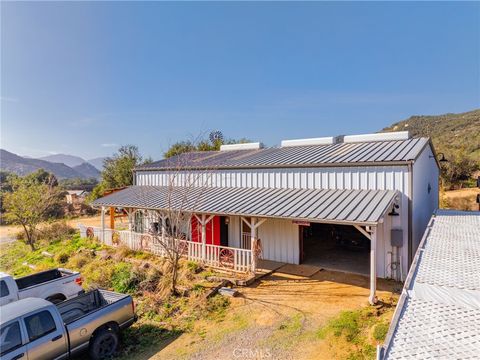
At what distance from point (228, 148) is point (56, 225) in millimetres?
15356

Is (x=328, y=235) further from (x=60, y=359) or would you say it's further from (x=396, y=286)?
(x=60, y=359)

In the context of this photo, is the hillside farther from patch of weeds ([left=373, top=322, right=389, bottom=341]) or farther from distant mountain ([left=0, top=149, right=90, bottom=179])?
distant mountain ([left=0, top=149, right=90, bottom=179])

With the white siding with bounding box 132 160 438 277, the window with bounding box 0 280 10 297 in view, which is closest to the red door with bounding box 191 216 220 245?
the white siding with bounding box 132 160 438 277

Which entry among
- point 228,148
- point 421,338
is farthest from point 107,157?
point 421,338

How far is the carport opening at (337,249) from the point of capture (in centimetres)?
1325

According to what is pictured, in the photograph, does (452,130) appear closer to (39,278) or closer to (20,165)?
(39,278)

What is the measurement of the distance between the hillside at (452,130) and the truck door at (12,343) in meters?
38.2

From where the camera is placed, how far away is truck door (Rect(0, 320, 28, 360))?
579 centimetres

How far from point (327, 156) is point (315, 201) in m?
3.21

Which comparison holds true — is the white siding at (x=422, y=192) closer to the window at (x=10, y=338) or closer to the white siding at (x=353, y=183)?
the white siding at (x=353, y=183)

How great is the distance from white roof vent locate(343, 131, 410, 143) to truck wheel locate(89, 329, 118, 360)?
14.2 meters

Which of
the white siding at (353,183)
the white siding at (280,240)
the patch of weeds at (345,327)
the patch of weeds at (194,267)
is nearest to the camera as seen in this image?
the patch of weeds at (345,327)

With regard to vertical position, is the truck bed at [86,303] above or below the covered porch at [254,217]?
below

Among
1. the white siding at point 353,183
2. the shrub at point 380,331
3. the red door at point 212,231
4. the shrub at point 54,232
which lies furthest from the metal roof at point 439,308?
the shrub at point 54,232
